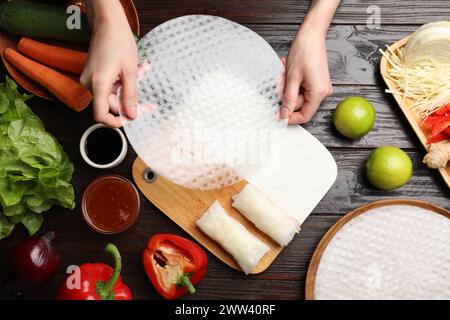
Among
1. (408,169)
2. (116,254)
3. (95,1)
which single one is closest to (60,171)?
(116,254)

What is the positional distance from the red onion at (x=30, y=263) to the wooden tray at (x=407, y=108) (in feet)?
2.91

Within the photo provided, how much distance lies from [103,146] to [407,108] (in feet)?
2.44

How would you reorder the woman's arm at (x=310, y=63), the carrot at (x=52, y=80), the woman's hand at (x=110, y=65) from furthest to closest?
the carrot at (x=52, y=80), the woman's arm at (x=310, y=63), the woman's hand at (x=110, y=65)

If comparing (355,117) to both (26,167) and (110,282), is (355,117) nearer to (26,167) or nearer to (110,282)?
(110,282)

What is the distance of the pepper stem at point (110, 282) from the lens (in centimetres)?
109

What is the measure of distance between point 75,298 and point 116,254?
0.48ft

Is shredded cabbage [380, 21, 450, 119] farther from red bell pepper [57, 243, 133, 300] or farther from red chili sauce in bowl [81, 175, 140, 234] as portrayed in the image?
red bell pepper [57, 243, 133, 300]

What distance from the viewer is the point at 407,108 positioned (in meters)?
1.27

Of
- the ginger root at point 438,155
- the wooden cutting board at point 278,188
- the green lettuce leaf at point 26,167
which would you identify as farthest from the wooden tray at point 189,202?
the ginger root at point 438,155

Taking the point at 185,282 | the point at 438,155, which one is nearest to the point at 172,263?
the point at 185,282

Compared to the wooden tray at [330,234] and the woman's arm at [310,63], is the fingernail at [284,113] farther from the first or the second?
the wooden tray at [330,234]

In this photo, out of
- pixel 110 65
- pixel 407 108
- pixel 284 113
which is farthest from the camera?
pixel 407 108
